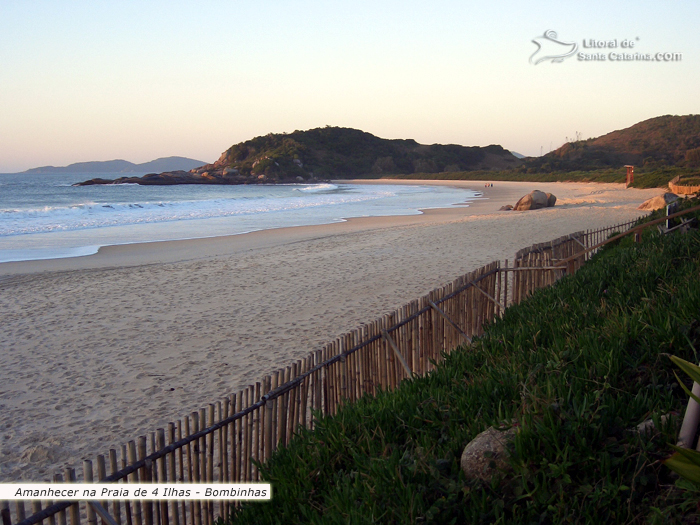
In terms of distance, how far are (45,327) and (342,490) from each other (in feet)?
22.1

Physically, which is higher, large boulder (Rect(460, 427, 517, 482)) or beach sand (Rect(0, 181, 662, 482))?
large boulder (Rect(460, 427, 517, 482))

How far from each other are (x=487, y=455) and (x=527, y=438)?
0.57ft

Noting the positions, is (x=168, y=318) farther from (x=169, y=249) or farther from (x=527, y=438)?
(x=169, y=249)

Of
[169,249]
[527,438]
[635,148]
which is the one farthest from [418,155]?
[527,438]

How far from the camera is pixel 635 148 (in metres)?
107

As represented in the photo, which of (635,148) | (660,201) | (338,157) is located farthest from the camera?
(338,157)

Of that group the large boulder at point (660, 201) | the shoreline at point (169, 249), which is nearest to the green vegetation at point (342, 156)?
the shoreline at point (169, 249)

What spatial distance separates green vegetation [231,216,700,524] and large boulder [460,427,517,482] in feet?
0.15

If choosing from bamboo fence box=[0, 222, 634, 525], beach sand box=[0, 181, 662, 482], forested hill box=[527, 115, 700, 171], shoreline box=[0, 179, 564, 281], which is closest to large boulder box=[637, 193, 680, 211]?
beach sand box=[0, 181, 662, 482]

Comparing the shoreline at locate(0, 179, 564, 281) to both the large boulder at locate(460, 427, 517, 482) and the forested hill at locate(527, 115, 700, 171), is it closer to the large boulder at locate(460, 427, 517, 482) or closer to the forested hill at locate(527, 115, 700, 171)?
the large boulder at locate(460, 427, 517, 482)

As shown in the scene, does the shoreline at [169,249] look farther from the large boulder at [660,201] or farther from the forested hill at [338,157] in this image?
the forested hill at [338,157]

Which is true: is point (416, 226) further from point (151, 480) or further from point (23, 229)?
point (151, 480)

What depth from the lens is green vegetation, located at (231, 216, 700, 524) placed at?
6.63 ft

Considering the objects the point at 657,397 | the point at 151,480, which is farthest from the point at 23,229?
the point at 657,397
